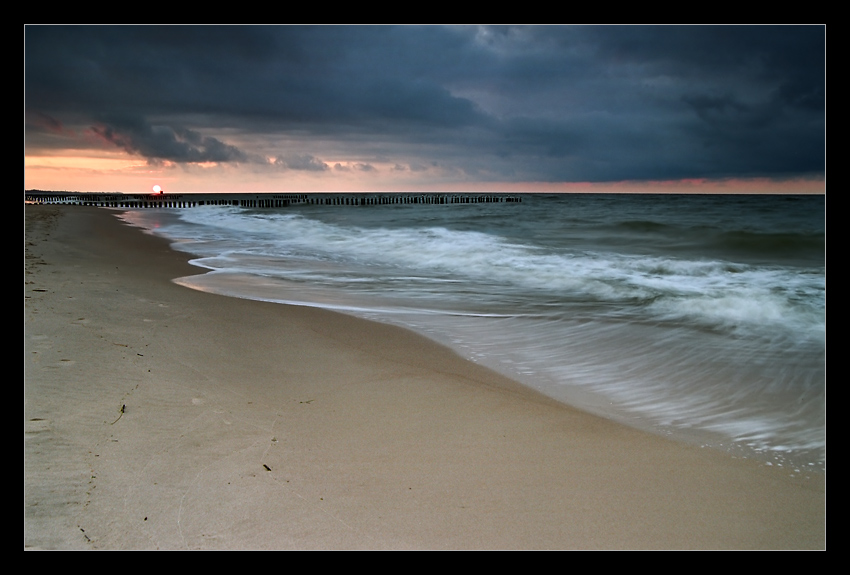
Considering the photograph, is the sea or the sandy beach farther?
the sea

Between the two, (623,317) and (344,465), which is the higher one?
(623,317)

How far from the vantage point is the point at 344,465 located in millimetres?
2355

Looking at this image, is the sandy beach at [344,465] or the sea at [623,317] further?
the sea at [623,317]

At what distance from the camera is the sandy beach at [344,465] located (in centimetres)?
192

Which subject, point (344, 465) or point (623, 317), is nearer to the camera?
point (344, 465)

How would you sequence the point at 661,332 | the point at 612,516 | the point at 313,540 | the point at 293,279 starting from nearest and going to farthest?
the point at 313,540, the point at 612,516, the point at 661,332, the point at 293,279

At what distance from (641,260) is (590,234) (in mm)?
8069

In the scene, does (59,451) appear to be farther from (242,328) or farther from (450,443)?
(242,328)

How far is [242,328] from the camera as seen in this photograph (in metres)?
4.73

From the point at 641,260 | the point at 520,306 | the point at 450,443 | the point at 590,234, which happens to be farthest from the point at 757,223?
the point at 450,443

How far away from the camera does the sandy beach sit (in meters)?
1.92

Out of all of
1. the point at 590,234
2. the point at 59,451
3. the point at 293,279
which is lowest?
the point at 59,451

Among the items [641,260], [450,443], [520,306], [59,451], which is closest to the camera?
[59,451]
